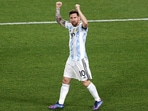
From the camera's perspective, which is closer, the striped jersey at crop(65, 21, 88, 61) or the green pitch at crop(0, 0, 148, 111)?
the striped jersey at crop(65, 21, 88, 61)

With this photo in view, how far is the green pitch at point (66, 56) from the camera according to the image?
9.70 metres

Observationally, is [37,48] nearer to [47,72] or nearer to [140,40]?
[47,72]

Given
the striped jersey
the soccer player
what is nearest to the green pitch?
the soccer player

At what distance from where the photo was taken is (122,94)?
390 inches

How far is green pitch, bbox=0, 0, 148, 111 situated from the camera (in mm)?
9703

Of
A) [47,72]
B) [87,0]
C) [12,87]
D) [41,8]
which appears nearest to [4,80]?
[12,87]

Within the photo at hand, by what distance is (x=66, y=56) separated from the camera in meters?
11.9

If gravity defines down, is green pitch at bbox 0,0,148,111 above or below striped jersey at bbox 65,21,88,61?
below

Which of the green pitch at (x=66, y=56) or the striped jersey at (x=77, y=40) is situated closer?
the striped jersey at (x=77, y=40)

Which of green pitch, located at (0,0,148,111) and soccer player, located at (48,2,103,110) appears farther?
A: green pitch, located at (0,0,148,111)

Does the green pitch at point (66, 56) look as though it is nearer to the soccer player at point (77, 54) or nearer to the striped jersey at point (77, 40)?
the soccer player at point (77, 54)

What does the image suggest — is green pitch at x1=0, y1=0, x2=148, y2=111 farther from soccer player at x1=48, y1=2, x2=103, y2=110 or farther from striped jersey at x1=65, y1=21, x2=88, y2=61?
striped jersey at x1=65, y1=21, x2=88, y2=61

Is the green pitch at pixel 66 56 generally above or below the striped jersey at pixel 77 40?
below

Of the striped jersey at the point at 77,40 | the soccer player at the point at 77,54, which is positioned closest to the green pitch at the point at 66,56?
the soccer player at the point at 77,54
